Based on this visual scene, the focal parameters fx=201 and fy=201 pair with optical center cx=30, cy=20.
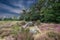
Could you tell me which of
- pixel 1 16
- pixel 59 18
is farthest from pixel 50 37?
pixel 1 16

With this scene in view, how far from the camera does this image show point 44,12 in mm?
6855

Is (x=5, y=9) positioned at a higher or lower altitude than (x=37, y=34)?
higher

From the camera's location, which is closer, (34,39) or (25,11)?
(34,39)

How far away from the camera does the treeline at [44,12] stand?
6.75 metres

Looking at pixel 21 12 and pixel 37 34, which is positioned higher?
pixel 21 12

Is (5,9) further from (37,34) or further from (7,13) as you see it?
(37,34)

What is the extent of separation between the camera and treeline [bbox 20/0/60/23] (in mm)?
6754

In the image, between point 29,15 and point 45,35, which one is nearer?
point 45,35

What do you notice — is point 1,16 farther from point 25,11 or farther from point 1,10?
point 25,11

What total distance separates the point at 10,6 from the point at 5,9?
0.66 ft

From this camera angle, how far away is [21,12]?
7.08 meters

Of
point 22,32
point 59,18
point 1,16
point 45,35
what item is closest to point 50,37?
point 45,35

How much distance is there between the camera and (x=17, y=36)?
452 centimetres

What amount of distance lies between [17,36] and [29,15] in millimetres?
2684
